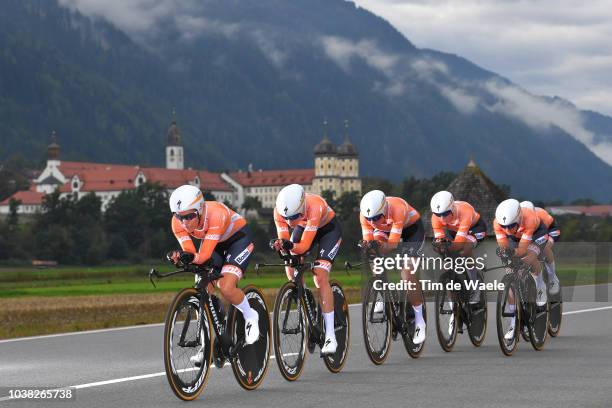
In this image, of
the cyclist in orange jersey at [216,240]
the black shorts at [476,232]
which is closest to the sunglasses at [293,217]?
the cyclist in orange jersey at [216,240]

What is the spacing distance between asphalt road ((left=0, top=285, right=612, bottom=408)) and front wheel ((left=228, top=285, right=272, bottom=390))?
15 centimetres

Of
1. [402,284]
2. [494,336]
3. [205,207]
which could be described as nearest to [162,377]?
[205,207]

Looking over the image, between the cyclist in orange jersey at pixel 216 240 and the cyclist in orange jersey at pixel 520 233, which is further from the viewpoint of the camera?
the cyclist in orange jersey at pixel 520 233

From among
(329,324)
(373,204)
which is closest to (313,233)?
(329,324)

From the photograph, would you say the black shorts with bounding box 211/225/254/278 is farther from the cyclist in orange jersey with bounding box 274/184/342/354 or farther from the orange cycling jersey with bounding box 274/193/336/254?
the orange cycling jersey with bounding box 274/193/336/254

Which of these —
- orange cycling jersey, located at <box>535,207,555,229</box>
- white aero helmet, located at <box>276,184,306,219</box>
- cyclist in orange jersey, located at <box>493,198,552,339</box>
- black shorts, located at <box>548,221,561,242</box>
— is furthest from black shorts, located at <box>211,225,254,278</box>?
black shorts, located at <box>548,221,561,242</box>

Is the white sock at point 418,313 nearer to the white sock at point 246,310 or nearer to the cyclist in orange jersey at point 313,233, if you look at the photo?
the cyclist in orange jersey at point 313,233

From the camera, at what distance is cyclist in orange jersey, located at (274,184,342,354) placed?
11.3 meters

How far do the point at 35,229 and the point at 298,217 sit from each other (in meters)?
148

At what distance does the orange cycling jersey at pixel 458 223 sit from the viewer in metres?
14.6

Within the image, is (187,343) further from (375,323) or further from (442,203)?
(442,203)

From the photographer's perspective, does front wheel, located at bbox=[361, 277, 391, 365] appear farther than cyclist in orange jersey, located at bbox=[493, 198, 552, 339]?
No

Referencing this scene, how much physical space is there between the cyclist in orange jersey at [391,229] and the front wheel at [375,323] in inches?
1.8

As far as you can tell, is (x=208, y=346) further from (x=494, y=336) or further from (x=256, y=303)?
(x=494, y=336)
